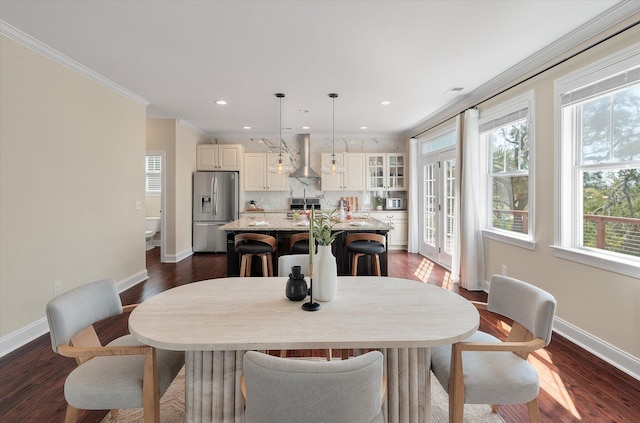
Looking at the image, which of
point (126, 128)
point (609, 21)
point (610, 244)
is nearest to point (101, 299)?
point (126, 128)

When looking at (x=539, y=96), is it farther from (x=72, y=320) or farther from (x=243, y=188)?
(x=243, y=188)

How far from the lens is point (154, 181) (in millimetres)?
7203

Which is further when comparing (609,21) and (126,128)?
(126,128)

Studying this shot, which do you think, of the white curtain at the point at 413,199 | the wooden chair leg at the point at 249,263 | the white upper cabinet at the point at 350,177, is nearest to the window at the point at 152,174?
the white upper cabinet at the point at 350,177

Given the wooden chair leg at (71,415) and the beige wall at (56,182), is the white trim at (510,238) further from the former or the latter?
the beige wall at (56,182)

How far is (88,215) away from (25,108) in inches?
47.7

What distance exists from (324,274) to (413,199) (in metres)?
5.38

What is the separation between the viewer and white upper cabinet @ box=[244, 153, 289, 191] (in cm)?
682

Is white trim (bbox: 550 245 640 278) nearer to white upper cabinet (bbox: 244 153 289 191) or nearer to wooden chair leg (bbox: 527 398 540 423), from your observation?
wooden chair leg (bbox: 527 398 540 423)

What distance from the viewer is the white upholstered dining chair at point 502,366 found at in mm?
1316

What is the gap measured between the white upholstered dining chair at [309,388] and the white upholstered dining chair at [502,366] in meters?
0.61

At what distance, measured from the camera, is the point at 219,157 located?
21.7 feet

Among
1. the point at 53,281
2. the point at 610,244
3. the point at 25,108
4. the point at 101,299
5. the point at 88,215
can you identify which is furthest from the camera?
the point at 88,215

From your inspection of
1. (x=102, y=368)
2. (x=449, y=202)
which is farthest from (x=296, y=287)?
(x=449, y=202)
